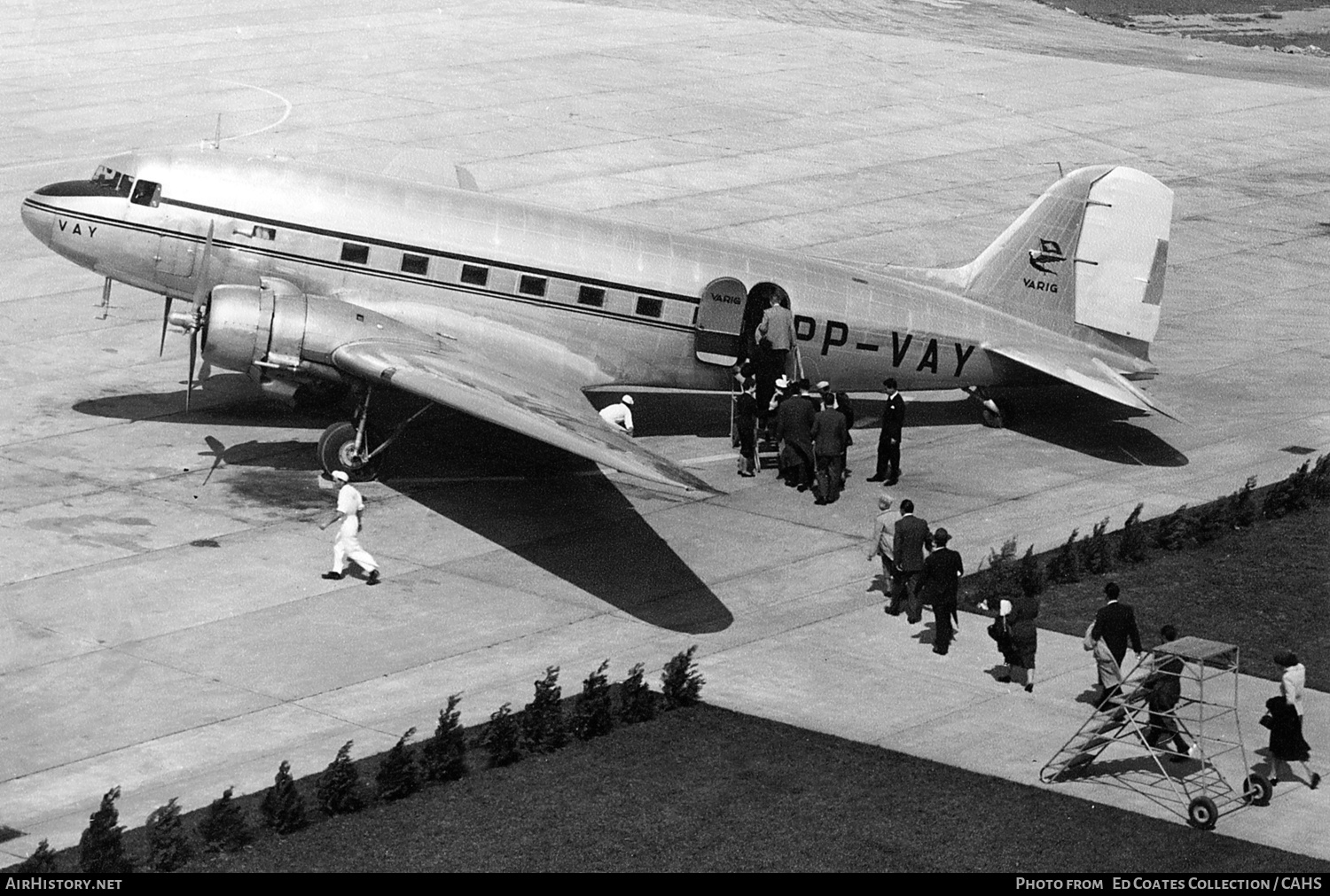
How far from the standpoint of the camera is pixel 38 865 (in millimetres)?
15414

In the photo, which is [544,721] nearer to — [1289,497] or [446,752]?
[446,752]

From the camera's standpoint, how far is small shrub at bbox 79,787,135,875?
15.6 meters

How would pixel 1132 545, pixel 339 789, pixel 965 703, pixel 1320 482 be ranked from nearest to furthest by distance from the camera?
pixel 339 789 < pixel 965 703 < pixel 1132 545 < pixel 1320 482

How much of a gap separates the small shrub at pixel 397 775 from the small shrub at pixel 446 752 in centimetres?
25

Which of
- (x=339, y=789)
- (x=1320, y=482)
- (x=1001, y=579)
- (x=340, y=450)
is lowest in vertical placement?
(x=339, y=789)

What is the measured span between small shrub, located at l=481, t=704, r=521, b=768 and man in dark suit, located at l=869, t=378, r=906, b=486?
10702mm

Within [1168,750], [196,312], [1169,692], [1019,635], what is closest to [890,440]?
[1019,635]

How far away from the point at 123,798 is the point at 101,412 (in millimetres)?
12999

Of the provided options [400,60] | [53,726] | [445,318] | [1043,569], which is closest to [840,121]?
[400,60]

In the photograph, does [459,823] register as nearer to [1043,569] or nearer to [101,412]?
[1043,569]

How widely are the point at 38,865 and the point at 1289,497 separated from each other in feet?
62.7

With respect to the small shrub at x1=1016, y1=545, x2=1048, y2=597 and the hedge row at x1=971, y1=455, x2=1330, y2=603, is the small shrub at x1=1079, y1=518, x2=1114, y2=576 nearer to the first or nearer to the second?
the hedge row at x1=971, y1=455, x2=1330, y2=603

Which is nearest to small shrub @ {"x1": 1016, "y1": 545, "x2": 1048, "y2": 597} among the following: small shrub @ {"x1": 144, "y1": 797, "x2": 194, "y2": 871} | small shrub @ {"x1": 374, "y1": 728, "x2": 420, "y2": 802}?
small shrub @ {"x1": 374, "y1": 728, "x2": 420, "y2": 802}

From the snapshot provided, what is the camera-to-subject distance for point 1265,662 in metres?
22.0
